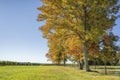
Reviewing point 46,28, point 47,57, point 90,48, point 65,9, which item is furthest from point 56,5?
point 47,57

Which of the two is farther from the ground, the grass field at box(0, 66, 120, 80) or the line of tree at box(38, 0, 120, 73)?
the line of tree at box(38, 0, 120, 73)

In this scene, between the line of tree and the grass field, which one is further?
the line of tree

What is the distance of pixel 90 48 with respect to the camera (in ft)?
148

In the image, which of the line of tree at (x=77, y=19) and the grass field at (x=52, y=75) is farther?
the line of tree at (x=77, y=19)

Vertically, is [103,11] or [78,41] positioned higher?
[103,11]

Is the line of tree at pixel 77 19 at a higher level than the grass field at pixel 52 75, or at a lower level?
higher

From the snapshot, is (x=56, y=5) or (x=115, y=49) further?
(x=115, y=49)

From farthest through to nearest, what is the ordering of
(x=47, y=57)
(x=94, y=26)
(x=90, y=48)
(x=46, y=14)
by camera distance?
(x=47, y=57), (x=90, y=48), (x=46, y=14), (x=94, y=26)

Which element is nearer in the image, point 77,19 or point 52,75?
point 52,75

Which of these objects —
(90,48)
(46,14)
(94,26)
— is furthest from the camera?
(90,48)

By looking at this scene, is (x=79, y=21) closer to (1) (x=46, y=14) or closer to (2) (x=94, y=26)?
(2) (x=94, y=26)

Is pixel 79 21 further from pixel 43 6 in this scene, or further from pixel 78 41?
pixel 43 6

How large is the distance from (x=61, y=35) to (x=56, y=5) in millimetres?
3863

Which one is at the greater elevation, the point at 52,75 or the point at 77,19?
the point at 77,19
